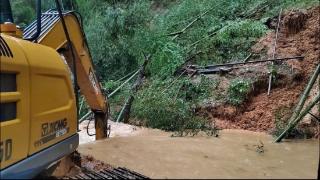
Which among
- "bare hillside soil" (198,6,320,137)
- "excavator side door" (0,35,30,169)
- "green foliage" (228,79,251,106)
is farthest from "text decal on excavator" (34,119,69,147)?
"green foliage" (228,79,251,106)

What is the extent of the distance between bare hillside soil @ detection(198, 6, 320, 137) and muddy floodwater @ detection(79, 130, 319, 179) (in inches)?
24.8

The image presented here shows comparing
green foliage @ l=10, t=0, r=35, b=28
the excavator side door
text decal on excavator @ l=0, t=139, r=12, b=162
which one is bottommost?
text decal on excavator @ l=0, t=139, r=12, b=162

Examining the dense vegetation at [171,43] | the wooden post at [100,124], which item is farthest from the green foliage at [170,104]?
the wooden post at [100,124]

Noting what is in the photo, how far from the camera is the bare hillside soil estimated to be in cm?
820

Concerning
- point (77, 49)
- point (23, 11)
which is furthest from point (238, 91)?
point (23, 11)

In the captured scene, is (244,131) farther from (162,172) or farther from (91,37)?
(91,37)

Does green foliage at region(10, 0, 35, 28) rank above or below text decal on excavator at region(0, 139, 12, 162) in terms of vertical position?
above

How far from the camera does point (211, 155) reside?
5.25 meters

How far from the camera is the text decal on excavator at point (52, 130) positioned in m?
4.09

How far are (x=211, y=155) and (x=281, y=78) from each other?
412 cm

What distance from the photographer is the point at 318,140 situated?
6816 millimetres

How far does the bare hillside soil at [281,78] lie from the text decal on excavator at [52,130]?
4.02 m

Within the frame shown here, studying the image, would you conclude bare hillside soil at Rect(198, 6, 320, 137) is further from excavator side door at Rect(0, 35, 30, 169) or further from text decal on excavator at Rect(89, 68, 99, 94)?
excavator side door at Rect(0, 35, 30, 169)

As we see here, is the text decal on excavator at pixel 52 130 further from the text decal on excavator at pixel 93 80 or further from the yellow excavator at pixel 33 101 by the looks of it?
the text decal on excavator at pixel 93 80
